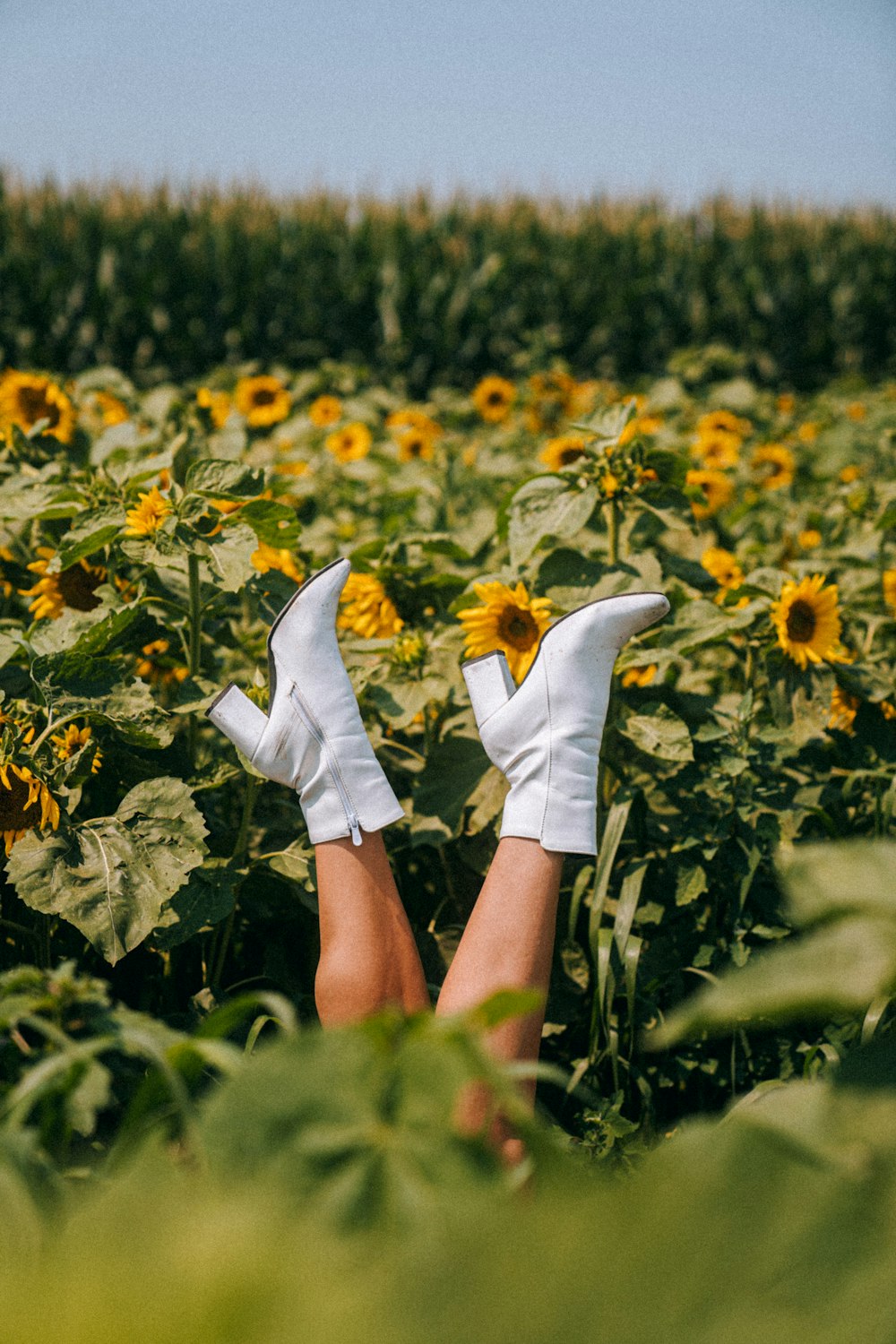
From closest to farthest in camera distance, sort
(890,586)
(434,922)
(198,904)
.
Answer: (198,904), (434,922), (890,586)

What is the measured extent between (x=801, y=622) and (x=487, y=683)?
63 centimetres

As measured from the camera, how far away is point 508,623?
1911 mm

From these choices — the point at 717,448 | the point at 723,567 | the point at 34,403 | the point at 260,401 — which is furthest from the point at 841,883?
the point at 260,401

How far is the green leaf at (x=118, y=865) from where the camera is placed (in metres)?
1.39

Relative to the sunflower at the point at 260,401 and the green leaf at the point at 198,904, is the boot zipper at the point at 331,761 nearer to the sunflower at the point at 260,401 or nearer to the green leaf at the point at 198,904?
the green leaf at the point at 198,904

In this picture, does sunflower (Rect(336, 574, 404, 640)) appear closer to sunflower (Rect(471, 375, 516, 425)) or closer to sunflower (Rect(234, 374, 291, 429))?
sunflower (Rect(234, 374, 291, 429))

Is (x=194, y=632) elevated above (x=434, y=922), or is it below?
above

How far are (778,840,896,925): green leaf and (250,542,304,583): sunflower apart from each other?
1423 mm

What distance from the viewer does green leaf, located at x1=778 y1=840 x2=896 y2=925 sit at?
620 mm

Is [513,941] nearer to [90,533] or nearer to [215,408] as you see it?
[90,533]

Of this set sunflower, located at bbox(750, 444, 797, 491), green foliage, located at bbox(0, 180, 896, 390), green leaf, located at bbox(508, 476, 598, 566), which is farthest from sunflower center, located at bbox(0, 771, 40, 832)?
green foliage, located at bbox(0, 180, 896, 390)

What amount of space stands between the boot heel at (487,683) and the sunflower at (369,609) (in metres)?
0.34

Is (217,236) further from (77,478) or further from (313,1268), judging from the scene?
(313,1268)

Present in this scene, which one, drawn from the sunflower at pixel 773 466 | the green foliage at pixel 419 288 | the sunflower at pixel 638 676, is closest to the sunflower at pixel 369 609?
the sunflower at pixel 638 676
